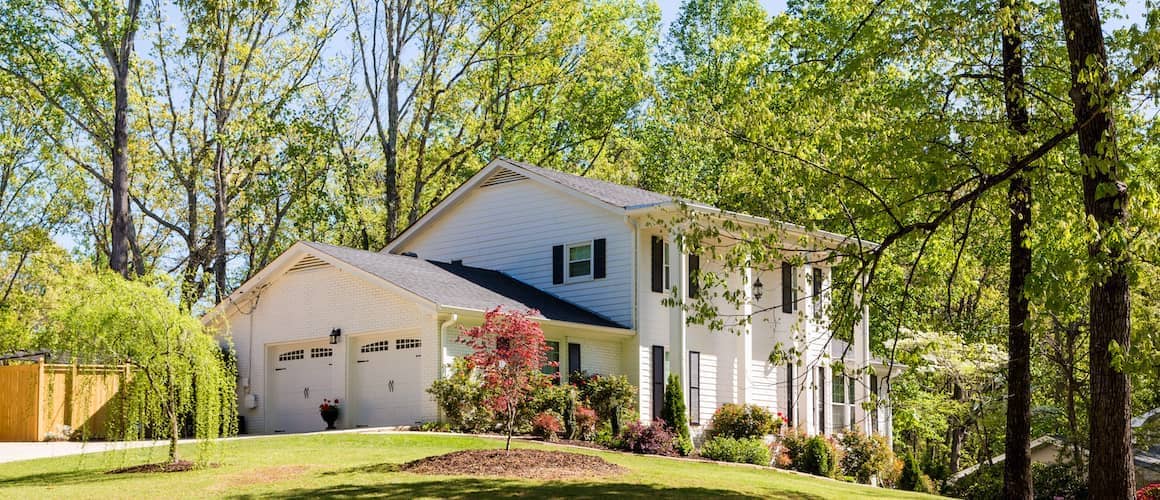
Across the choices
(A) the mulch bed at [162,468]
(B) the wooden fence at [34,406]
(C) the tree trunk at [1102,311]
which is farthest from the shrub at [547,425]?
(C) the tree trunk at [1102,311]

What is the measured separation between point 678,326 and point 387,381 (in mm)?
6894

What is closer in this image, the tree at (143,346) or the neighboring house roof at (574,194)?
the tree at (143,346)

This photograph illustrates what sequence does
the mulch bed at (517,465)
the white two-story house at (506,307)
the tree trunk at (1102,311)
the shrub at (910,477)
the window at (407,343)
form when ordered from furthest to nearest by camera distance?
the shrub at (910,477) → the white two-story house at (506,307) → the window at (407,343) → the mulch bed at (517,465) → the tree trunk at (1102,311)

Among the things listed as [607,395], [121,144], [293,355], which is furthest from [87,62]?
[607,395]

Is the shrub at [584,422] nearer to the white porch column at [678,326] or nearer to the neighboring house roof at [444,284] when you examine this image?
the neighboring house roof at [444,284]

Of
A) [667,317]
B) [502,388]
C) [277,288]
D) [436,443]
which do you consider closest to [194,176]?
[277,288]

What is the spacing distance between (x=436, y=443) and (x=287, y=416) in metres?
7.78

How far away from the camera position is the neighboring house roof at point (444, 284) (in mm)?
24438

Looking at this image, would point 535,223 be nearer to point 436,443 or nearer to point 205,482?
point 436,443

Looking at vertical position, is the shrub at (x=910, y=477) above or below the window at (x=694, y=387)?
below

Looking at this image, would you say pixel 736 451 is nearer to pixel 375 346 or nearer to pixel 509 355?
pixel 509 355

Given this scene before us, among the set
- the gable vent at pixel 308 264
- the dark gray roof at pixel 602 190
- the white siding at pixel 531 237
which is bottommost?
the gable vent at pixel 308 264

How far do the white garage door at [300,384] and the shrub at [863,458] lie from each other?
40.9ft

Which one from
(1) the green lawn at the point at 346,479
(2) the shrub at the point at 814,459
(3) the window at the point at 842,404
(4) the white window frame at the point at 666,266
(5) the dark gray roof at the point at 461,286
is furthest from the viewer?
(3) the window at the point at 842,404
